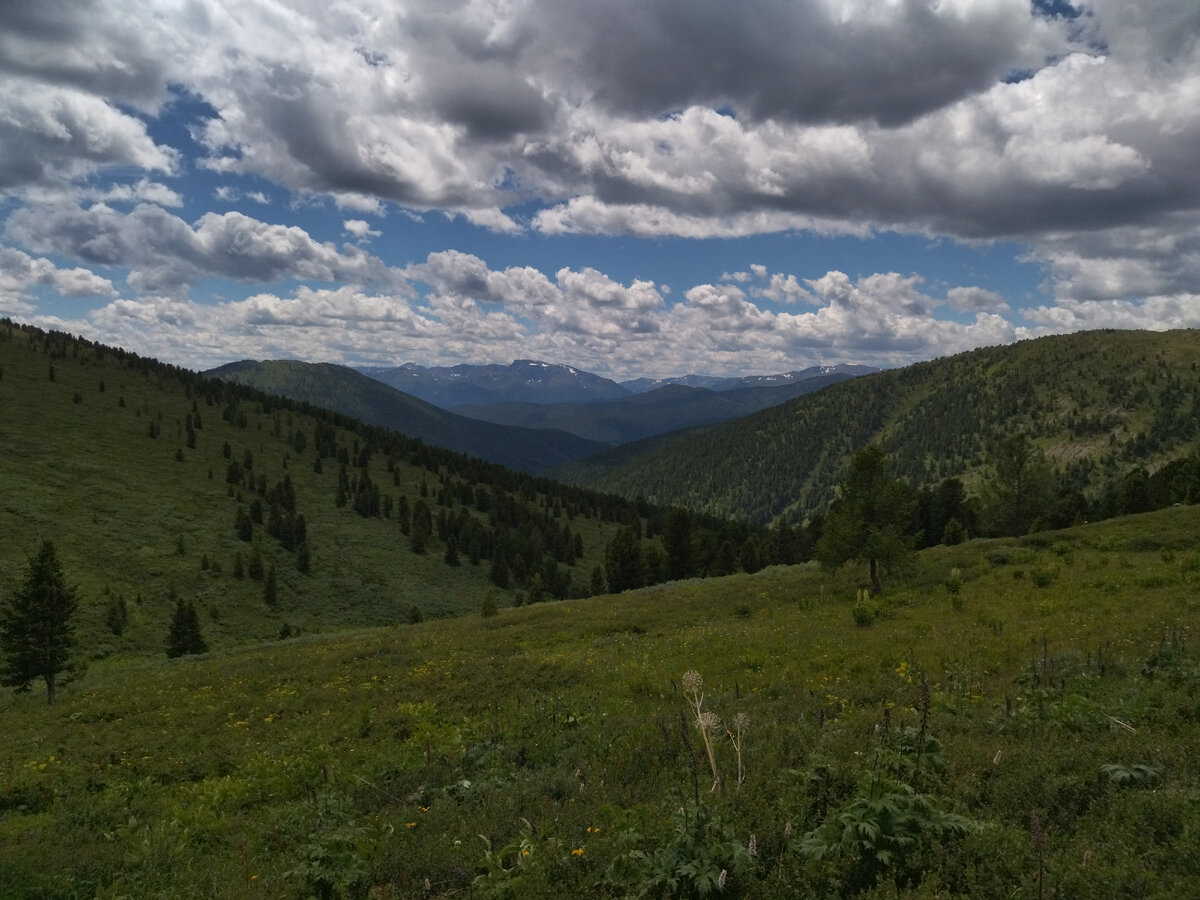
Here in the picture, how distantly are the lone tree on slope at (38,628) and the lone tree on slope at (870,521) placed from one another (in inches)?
1490

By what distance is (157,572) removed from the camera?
78625 mm

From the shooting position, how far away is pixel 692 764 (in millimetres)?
7371

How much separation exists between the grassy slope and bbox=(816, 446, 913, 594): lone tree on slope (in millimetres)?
65612

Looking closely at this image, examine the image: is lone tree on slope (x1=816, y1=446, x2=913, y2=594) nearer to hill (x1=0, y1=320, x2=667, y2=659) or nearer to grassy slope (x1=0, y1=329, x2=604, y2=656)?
hill (x1=0, y1=320, x2=667, y2=659)

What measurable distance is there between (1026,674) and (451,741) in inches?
527

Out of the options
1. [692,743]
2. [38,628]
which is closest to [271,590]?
[38,628]

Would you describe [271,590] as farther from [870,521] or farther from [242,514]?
[870,521]

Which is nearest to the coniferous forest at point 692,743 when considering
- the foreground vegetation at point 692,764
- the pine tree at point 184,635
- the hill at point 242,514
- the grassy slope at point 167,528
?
the foreground vegetation at point 692,764

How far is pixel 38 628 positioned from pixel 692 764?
1422 inches

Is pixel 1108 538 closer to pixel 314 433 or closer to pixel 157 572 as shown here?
pixel 157 572

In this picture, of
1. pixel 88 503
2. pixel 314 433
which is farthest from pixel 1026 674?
pixel 314 433

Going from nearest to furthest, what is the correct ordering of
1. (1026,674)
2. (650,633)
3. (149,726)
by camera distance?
(1026,674), (149,726), (650,633)

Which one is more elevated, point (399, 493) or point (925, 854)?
point (925, 854)

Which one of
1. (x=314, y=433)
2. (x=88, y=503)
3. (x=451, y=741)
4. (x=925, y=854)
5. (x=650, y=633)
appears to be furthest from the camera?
(x=314, y=433)
